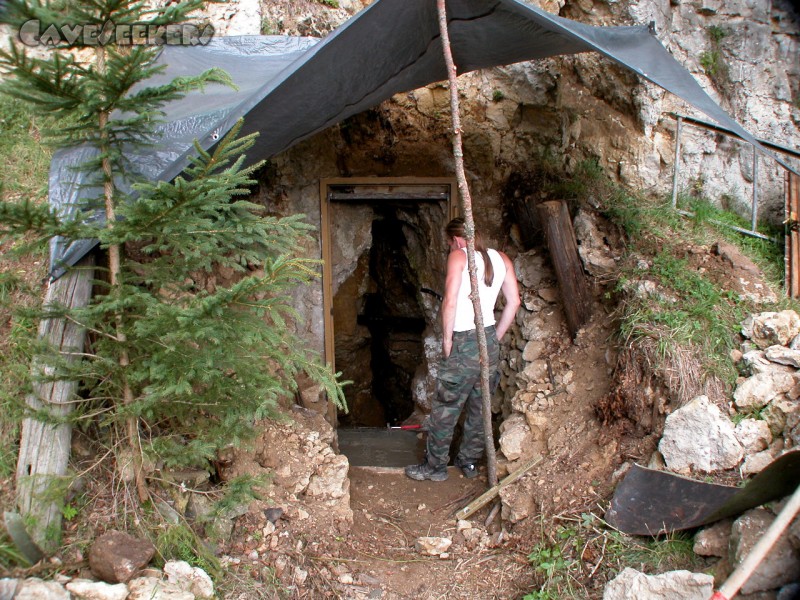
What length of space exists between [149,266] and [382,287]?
18.2ft

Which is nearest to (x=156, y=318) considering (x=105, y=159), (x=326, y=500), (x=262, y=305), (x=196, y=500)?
(x=262, y=305)

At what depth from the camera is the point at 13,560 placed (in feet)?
8.61

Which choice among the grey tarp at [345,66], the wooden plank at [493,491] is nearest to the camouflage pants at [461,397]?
the wooden plank at [493,491]

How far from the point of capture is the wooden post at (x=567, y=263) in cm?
451

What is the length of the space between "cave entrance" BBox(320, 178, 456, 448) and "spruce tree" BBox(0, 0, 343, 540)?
218cm

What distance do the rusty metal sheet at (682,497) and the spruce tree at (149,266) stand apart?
1664 mm

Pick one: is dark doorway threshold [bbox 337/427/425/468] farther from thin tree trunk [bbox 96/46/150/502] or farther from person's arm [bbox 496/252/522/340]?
thin tree trunk [bbox 96/46/150/502]

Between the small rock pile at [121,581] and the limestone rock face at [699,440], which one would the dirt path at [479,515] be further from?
the small rock pile at [121,581]

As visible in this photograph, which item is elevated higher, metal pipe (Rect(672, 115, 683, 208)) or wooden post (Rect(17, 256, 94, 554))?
metal pipe (Rect(672, 115, 683, 208))

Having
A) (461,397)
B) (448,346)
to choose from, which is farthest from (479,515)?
(448,346)

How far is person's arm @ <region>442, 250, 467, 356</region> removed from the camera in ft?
13.0

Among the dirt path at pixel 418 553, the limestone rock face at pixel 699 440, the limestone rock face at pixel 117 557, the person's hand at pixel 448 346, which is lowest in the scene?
the dirt path at pixel 418 553

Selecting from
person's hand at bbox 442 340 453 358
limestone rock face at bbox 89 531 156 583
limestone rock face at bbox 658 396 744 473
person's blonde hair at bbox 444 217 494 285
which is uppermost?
person's blonde hair at bbox 444 217 494 285

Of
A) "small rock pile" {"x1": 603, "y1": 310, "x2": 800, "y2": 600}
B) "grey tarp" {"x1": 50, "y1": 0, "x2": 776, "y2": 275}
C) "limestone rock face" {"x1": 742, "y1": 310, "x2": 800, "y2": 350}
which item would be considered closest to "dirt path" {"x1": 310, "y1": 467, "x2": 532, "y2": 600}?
"small rock pile" {"x1": 603, "y1": 310, "x2": 800, "y2": 600}
